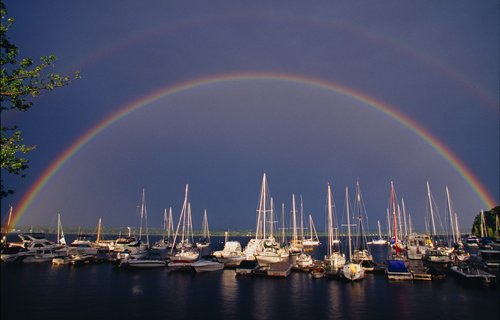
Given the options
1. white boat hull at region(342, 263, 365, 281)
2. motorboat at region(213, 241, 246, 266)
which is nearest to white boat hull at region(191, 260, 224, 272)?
motorboat at region(213, 241, 246, 266)

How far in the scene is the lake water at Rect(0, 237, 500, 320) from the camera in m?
40.5

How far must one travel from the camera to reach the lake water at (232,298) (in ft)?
133

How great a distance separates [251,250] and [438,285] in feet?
150

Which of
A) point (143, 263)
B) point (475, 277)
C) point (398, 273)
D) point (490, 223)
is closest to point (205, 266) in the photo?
point (143, 263)

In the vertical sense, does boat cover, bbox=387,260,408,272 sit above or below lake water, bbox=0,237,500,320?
above

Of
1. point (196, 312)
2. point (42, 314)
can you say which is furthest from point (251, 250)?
point (42, 314)

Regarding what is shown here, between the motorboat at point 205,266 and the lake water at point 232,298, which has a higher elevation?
the motorboat at point 205,266

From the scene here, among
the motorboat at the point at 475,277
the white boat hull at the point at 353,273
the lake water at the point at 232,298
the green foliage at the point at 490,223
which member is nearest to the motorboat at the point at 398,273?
the lake water at the point at 232,298

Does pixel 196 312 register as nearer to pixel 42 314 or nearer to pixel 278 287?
pixel 42 314

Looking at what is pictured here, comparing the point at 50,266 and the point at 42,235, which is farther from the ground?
the point at 42,235

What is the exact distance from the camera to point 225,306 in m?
44.5

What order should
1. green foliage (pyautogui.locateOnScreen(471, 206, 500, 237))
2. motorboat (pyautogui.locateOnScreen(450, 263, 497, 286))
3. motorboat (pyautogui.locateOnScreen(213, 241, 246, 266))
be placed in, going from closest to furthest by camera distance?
motorboat (pyautogui.locateOnScreen(450, 263, 497, 286)), motorboat (pyautogui.locateOnScreen(213, 241, 246, 266)), green foliage (pyautogui.locateOnScreen(471, 206, 500, 237))

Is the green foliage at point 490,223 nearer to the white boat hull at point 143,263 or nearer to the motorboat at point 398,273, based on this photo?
the motorboat at point 398,273

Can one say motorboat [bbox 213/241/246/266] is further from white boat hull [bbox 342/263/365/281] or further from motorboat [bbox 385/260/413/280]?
motorboat [bbox 385/260/413/280]
